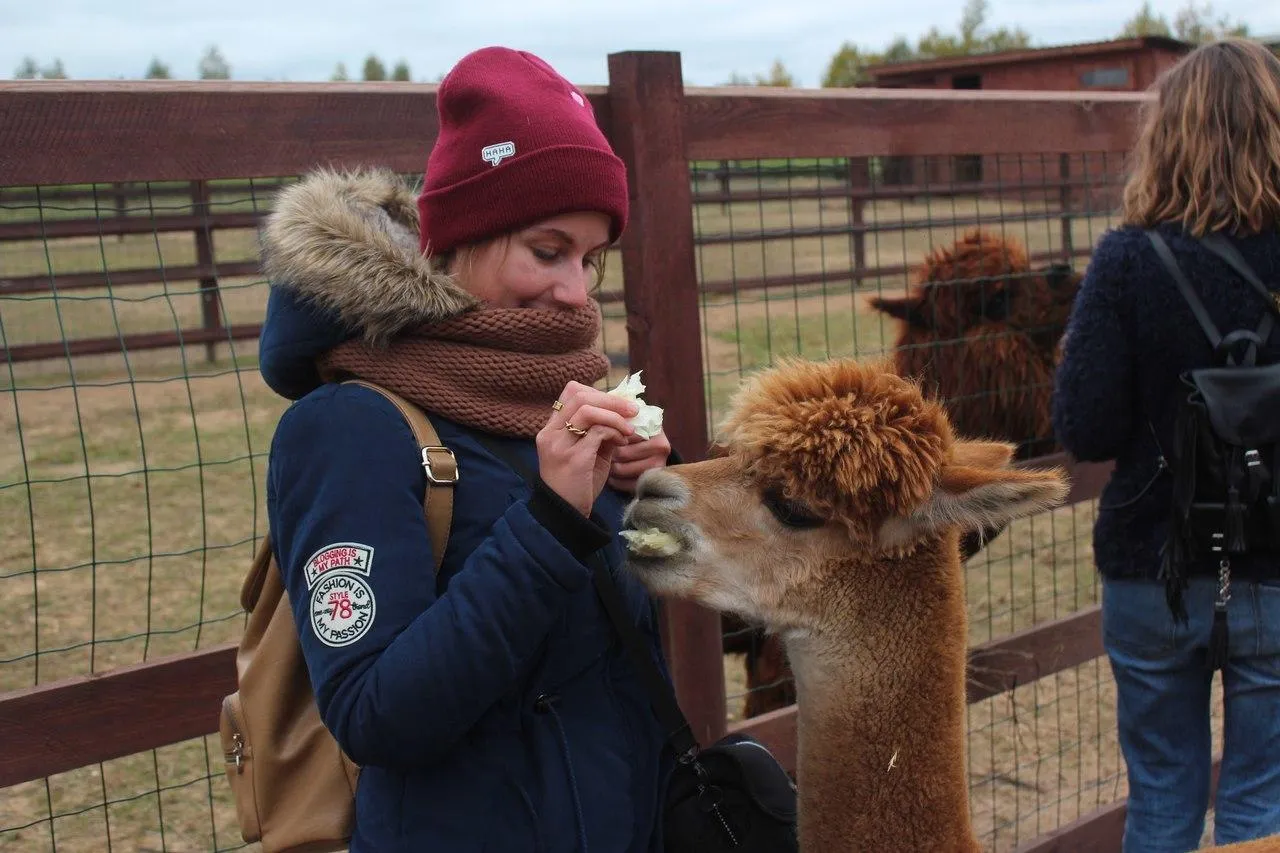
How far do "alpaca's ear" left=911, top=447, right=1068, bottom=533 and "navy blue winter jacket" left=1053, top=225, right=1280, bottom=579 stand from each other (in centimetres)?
96

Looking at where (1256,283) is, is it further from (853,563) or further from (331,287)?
(331,287)

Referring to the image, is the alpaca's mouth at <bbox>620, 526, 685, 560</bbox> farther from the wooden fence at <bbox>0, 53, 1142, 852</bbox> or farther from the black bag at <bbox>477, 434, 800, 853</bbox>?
the wooden fence at <bbox>0, 53, 1142, 852</bbox>

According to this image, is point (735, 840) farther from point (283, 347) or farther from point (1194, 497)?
point (1194, 497)

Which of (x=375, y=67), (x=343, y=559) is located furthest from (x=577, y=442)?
(x=375, y=67)

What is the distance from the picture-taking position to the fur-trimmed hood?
157 cm

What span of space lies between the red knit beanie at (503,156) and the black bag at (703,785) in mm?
325

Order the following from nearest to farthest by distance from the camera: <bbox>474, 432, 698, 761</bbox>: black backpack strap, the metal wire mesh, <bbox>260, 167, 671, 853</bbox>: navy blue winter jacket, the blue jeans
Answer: <bbox>260, 167, 671, 853</bbox>: navy blue winter jacket
<bbox>474, 432, 698, 761</bbox>: black backpack strap
the blue jeans
the metal wire mesh

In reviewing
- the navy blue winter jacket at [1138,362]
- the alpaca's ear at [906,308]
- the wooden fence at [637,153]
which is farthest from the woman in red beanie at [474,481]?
the alpaca's ear at [906,308]

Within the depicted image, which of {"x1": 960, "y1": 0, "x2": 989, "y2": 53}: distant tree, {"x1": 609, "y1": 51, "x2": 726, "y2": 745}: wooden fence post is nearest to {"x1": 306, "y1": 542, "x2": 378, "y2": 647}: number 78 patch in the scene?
{"x1": 609, "y1": 51, "x2": 726, "y2": 745}: wooden fence post

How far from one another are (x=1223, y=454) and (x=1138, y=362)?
290mm

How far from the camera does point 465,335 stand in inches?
64.4

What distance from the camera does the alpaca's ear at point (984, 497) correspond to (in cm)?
183

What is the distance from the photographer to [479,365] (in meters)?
1.62

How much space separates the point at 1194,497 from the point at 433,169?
1916mm
